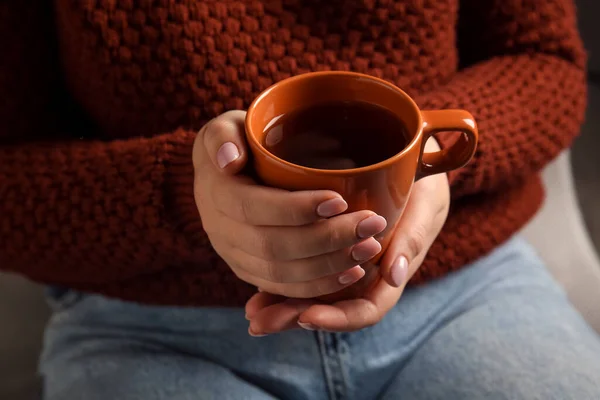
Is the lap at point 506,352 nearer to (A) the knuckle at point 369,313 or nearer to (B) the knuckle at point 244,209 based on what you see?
(A) the knuckle at point 369,313

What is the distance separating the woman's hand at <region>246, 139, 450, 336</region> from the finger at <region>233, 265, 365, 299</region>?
0.6 inches

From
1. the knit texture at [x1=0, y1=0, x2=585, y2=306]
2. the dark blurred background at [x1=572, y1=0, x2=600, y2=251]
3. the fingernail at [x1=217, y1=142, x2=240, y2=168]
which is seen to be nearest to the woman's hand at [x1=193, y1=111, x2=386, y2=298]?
the fingernail at [x1=217, y1=142, x2=240, y2=168]

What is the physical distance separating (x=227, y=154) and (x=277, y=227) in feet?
0.21

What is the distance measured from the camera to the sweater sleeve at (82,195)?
563 mm

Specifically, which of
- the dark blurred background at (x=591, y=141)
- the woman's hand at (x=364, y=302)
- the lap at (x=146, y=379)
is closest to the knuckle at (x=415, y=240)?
the woman's hand at (x=364, y=302)

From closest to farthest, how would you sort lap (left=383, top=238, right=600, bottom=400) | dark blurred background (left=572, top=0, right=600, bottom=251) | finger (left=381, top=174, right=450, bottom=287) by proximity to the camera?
finger (left=381, top=174, right=450, bottom=287), lap (left=383, top=238, right=600, bottom=400), dark blurred background (left=572, top=0, right=600, bottom=251)

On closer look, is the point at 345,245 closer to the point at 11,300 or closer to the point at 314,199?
the point at 314,199

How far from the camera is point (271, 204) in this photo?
0.40 metres

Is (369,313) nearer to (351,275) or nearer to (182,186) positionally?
(351,275)

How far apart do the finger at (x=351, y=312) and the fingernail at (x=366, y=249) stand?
68 mm

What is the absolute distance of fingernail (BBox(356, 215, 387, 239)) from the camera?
1.26ft

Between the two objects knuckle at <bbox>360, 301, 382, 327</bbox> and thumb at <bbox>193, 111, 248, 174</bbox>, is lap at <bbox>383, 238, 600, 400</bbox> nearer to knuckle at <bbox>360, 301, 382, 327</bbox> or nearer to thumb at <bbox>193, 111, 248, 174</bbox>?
knuckle at <bbox>360, 301, 382, 327</bbox>

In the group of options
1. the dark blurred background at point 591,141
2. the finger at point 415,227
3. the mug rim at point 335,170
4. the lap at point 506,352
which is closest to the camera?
the mug rim at point 335,170

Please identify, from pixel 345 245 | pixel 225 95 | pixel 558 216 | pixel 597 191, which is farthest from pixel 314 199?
pixel 597 191
